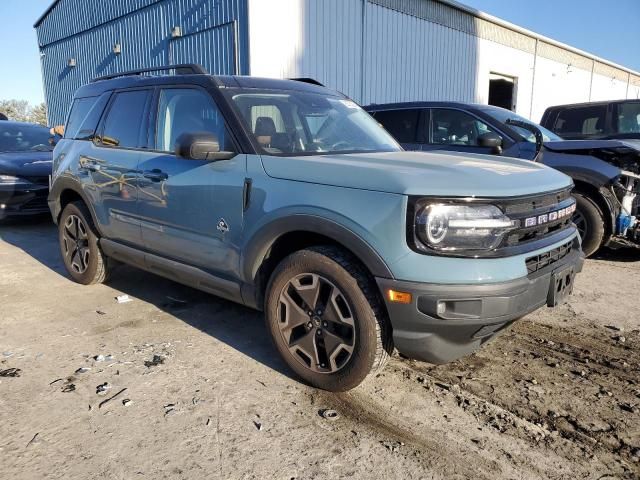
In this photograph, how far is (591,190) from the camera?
542 cm

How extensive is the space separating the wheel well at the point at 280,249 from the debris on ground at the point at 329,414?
0.79m

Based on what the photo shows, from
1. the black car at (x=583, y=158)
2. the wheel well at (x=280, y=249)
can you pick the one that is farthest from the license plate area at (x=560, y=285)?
the black car at (x=583, y=158)

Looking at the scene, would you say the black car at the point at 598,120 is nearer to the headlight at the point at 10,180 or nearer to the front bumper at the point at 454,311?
the front bumper at the point at 454,311

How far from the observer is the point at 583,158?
546 cm

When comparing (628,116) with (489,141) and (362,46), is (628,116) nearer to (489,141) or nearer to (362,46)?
(489,141)

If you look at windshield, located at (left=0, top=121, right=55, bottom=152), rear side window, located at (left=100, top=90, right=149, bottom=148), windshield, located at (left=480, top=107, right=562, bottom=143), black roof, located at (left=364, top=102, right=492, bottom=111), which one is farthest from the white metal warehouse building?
rear side window, located at (left=100, top=90, right=149, bottom=148)

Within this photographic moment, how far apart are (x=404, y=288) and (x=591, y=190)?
4.06 metres

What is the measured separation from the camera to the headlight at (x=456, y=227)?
2.36m

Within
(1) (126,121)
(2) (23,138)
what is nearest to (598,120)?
(1) (126,121)

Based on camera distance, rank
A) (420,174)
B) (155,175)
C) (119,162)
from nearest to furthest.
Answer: (420,174)
(155,175)
(119,162)

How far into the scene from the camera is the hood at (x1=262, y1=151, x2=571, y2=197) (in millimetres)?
2400

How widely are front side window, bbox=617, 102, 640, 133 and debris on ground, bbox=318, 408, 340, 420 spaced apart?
7743 millimetres

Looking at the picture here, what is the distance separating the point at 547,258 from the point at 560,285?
0.17 metres

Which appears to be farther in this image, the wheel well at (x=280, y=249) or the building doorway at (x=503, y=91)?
the building doorway at (x=503, y=91)
